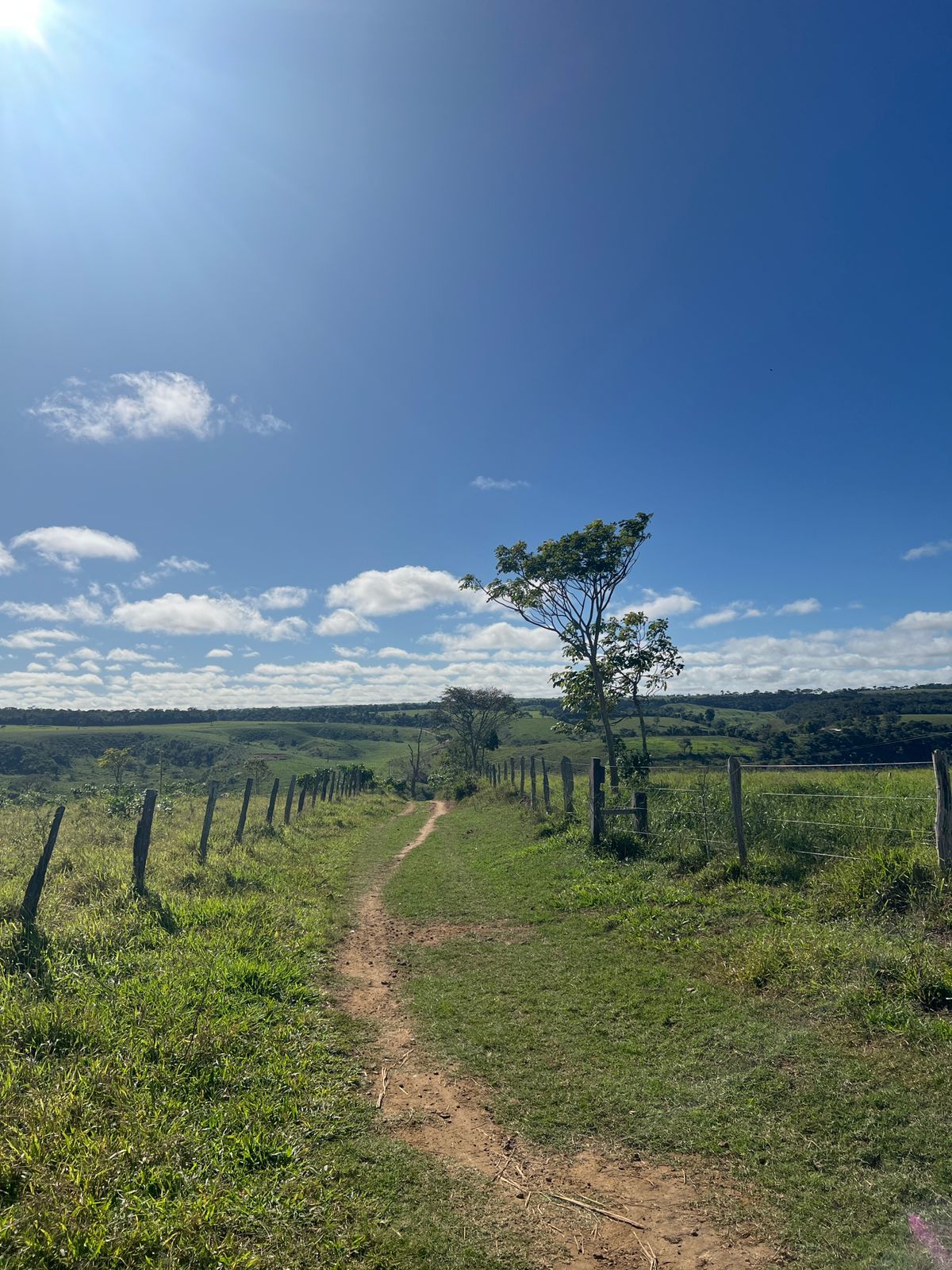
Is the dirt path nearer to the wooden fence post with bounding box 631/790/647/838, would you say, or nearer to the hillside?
the wooden fence post with bounding box 631/790/647/838

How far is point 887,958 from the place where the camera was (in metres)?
6.41

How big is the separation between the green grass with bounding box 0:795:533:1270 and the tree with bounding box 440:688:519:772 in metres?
42.4

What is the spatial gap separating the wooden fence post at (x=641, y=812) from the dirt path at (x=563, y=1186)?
829 centimetres

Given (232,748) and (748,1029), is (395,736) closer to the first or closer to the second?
(232,748)

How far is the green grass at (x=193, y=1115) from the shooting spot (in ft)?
11.7

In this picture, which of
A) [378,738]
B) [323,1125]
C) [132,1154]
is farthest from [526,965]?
[378,738]

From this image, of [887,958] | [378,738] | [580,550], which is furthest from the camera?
[378,738]

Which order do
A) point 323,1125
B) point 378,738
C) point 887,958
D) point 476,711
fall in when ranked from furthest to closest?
point 378,738
point 476,711
point 887,958
point 323,1125

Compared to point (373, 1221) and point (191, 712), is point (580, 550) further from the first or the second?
point (191, 712)

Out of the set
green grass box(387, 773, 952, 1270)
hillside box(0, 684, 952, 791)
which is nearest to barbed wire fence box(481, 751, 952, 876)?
green grass box(387, 773, 952, 1270)

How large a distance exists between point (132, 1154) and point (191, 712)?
7210 inches

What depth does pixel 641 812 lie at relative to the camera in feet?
44.5

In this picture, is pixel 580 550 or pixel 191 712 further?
pixel 191 712

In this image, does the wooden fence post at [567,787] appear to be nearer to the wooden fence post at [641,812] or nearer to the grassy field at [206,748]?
the wooden fence post at [641,812]
